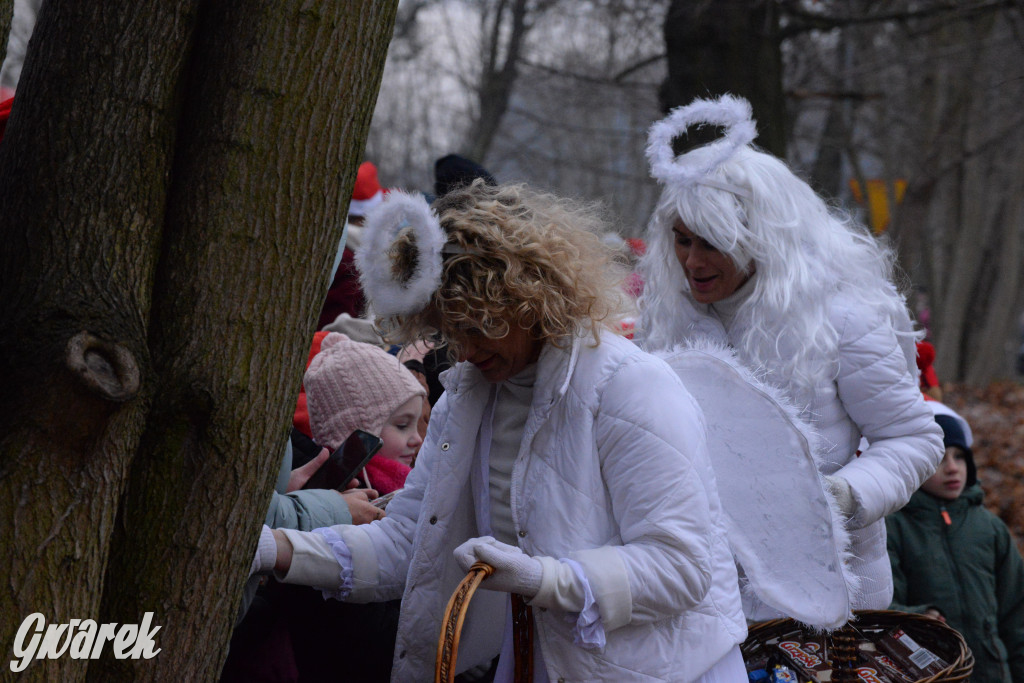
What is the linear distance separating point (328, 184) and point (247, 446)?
498mm

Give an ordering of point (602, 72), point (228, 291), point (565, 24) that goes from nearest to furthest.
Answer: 1. point (228, 291)
2. point (565, 24)
3. point (602, 72)

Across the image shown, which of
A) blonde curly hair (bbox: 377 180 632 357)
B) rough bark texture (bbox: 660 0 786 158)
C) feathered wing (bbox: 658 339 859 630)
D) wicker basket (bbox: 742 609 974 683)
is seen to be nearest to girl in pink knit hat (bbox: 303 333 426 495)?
blonde curly hair (bbox: 377 180 632 357)

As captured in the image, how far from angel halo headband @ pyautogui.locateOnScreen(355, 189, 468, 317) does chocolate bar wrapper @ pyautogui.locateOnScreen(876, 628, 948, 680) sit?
1732mm

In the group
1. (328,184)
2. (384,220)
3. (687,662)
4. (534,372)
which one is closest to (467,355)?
(534,372)

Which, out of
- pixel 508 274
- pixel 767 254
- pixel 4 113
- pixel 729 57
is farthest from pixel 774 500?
pixel 729 57

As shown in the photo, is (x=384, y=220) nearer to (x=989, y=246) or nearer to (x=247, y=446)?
(x=247, y=446)

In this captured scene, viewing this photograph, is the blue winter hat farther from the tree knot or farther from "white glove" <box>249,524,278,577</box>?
the tree knot

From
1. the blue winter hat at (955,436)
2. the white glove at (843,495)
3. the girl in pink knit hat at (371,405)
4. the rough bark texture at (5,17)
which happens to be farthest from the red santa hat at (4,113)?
the blue winter hat at (955,436)

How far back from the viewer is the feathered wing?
2445 mm

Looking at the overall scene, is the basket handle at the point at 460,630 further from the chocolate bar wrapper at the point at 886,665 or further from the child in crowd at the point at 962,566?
the child in crowd at the point at 962,566

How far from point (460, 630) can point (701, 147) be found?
1.93 metres

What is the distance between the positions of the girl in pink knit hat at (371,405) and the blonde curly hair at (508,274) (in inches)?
36.6

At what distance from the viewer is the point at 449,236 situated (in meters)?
2.11

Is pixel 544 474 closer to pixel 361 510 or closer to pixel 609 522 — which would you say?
pixel 609 522
